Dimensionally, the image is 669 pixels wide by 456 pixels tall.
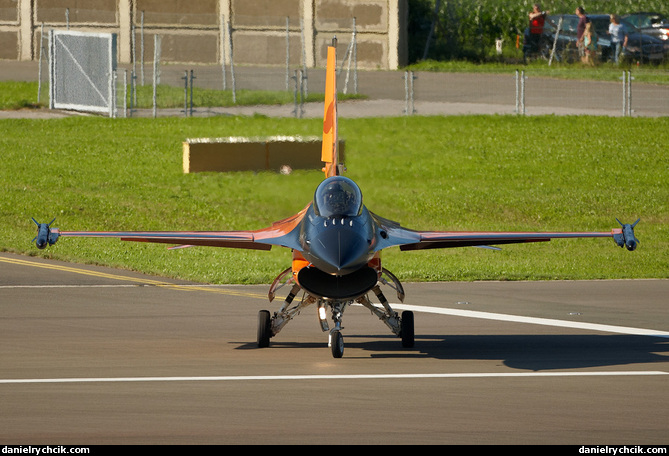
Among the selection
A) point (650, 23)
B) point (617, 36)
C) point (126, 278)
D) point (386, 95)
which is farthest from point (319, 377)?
point (650, 23)

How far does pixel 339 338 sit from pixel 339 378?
1.20 metres

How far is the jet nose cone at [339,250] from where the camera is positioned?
535 inches

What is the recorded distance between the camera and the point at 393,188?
31.1 meters

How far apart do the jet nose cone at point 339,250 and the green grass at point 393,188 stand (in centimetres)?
569

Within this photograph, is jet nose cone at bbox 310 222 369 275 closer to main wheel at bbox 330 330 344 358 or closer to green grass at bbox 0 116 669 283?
main wheel at bbox 330 330 344 358

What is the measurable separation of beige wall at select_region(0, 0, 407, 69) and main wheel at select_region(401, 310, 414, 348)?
3865 centimetres

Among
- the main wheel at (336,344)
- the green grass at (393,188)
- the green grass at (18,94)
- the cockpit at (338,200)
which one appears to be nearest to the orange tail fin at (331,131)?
the cockpit at (338,200)

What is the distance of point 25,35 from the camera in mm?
54688

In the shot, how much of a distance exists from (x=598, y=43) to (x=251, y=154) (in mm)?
26985

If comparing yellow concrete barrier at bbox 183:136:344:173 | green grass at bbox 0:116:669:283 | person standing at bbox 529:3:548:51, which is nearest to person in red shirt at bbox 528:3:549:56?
person standing at bbox 529:3:548:51

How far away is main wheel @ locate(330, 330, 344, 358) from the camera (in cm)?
1497

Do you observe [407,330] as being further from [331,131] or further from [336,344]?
[331,131]

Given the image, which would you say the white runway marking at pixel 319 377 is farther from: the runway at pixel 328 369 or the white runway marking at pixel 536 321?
the white runway marking at pixel 536 321
